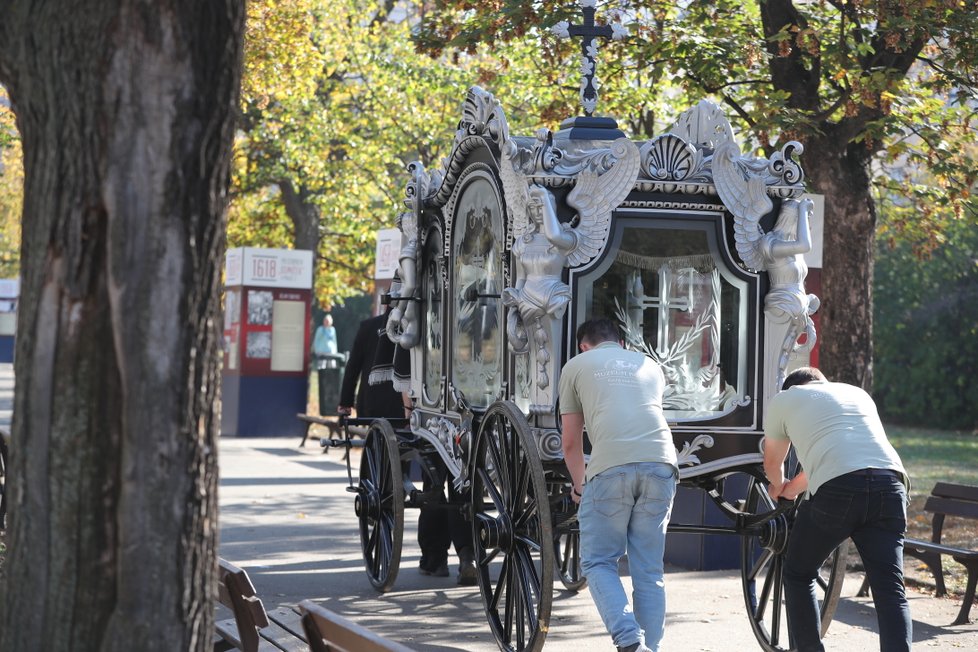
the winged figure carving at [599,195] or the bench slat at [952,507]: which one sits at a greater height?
the winged figure carving at [599,195]

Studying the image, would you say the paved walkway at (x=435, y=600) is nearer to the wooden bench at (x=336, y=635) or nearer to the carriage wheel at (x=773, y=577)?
the carriage wheel at (x=773, y=577)

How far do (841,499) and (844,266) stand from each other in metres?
6.40

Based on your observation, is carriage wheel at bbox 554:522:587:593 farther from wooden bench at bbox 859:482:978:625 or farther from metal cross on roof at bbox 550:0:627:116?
metal cross on roof at bbox 550:0:627:116

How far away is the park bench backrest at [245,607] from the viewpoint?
5.04 metres

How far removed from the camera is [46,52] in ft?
12.1

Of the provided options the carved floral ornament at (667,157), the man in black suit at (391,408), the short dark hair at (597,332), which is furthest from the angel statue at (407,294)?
the short dark hair at (597,332)

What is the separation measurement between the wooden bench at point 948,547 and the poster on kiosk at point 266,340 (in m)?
14.2

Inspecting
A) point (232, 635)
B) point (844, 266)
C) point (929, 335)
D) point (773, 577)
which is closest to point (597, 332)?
point (773, 577)

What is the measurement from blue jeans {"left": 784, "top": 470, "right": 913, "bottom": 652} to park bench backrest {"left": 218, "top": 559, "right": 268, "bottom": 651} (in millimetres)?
2493

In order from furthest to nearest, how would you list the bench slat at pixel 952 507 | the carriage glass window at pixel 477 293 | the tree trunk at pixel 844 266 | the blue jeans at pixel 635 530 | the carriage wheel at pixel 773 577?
1. the tree trunk at pixel 844 266
2. the bench slat at pixel 952 507
3. the carriage glass window at pixel 477 293
4. the carriage wheel at pixel 773 577
5. the blue jeans at pixel 635 530

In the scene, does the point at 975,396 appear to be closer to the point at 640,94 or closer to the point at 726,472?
the point at 640,94

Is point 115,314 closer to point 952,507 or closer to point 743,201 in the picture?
point 743,201

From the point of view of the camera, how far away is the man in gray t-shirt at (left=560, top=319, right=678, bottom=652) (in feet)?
21.8

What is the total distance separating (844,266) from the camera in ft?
40.6
